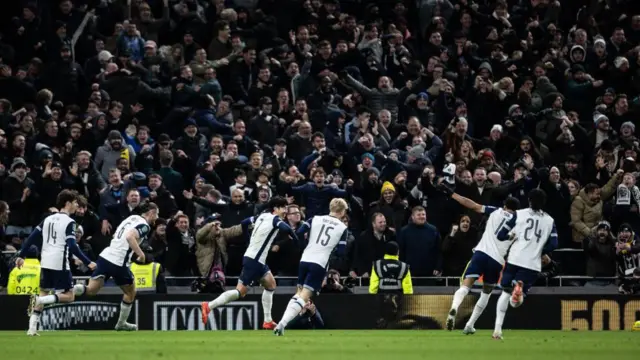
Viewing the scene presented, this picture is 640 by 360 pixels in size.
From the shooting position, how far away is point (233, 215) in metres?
22.7

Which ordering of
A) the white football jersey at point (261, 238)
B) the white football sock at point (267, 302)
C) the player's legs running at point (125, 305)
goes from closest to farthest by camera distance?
the white football jersey at point (261, 238), the player's legs running at point (125, 305), the white football sock at point (267, 302)

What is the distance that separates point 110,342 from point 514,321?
8726 mm

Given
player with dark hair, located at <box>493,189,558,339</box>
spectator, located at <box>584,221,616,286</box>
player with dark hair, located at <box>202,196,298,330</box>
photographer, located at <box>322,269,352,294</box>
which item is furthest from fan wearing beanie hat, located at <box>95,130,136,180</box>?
spectator, located at <box>584,221,616,286</box>

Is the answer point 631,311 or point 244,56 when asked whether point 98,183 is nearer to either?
point 244,56

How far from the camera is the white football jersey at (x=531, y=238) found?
62.6ft

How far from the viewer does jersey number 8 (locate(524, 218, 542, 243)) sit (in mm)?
19130

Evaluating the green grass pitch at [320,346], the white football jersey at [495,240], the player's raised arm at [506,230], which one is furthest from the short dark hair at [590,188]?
the player's raised arm at [506,230]

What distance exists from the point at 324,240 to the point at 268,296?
6.90 feet

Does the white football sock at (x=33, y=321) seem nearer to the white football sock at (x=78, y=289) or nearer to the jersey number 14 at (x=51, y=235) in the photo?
the white football sock at (x=78, y=289)

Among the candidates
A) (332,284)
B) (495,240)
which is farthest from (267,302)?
(495,240)

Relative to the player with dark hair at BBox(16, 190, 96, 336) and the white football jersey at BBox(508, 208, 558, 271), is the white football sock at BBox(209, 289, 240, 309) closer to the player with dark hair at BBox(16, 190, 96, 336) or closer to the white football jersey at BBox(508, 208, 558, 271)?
the player with dark hair at BBox(16, 190, 96, 336)

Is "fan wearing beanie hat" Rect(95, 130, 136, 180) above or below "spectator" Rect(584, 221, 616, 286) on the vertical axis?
above

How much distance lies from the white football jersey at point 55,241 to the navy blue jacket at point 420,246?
602cm

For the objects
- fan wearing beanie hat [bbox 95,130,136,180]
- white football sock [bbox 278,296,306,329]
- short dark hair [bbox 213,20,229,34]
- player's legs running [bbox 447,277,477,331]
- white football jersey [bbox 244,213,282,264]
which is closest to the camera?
white football sock [bbox 278,296,306,329]
